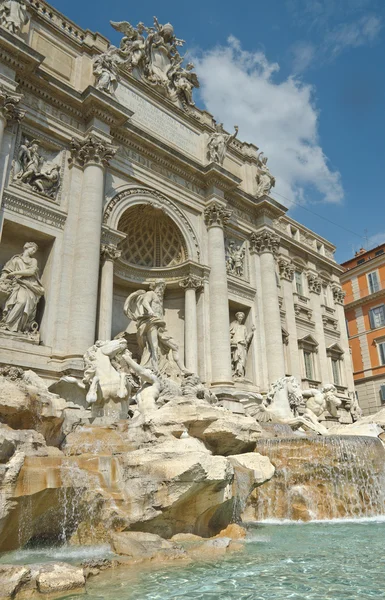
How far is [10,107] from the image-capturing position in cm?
1391

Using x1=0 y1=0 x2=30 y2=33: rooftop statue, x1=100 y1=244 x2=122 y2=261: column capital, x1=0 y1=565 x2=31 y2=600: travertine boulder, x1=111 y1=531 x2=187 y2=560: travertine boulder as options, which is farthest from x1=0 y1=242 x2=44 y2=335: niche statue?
x1=0 y1=565 x2=31 y2=600: travertine boulder

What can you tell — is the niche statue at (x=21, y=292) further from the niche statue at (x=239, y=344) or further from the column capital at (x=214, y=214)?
the niche statue at (x=239, y=344)

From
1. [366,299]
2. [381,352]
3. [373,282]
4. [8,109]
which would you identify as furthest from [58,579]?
[373,282]

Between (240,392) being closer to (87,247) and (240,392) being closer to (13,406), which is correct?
(87,247)

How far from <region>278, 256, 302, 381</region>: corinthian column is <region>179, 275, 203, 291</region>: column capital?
7307mm

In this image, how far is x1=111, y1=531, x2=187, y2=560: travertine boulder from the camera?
16.8 ft

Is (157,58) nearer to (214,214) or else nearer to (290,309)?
(214,214)

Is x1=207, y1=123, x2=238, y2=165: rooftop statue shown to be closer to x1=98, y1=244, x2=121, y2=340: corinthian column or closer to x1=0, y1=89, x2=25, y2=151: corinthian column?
x1=98, y1=244, x2=121, y2=340: corinthian column

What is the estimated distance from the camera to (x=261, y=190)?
23.1 metres

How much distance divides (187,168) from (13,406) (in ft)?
48.5

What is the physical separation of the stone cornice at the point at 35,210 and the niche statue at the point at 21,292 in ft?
3.25

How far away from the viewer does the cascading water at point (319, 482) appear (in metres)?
9.07

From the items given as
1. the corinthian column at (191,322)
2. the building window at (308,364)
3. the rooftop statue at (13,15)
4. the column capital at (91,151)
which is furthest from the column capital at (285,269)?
the rooftop statue at (13,15)

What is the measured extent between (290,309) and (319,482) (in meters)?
15.8
